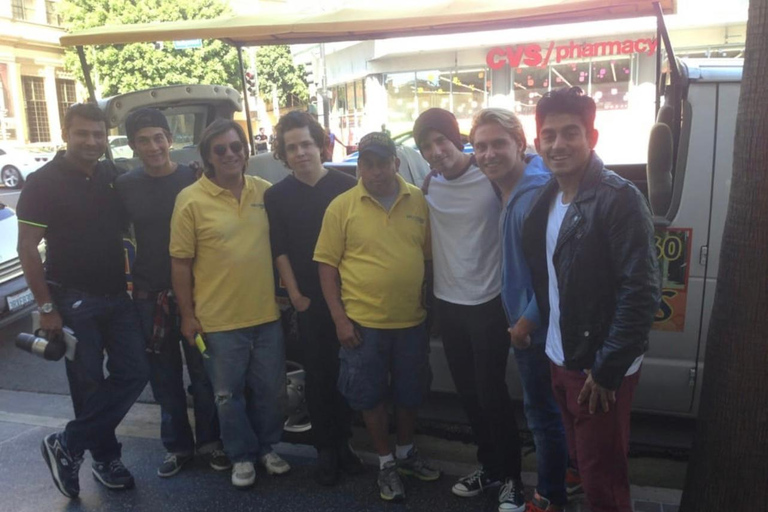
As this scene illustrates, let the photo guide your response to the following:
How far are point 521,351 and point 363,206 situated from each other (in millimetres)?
955

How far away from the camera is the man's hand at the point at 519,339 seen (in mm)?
2628

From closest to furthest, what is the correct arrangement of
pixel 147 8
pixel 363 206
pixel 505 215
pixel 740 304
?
1. pixel 740 304
2. pixel 505 215
3. pixel 363 206
4. pixel 147 8

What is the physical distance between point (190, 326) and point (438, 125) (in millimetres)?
1556

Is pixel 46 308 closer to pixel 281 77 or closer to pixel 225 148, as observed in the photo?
pixel 225 148

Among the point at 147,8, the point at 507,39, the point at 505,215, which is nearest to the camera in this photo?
the point at 505,215

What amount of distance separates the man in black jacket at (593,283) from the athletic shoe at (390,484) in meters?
1.10

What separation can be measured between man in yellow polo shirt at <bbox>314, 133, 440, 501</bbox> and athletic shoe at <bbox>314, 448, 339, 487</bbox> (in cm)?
29

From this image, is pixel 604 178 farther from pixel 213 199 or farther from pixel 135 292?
pixel 135 292

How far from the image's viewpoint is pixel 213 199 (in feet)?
10.5

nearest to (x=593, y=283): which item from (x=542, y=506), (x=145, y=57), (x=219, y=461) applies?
(x=542, y=506)

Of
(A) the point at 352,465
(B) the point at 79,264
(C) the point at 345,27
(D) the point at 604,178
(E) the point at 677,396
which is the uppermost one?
(C) the point at 345,27

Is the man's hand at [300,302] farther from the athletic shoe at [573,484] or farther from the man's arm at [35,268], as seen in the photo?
the athletic shoe at [573,484]

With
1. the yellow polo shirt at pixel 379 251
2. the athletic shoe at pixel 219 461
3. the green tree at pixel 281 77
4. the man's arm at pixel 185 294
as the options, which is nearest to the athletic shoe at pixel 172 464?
the athletic shoe at pixel 219 461

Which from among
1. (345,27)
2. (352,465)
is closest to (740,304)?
(352,465)
